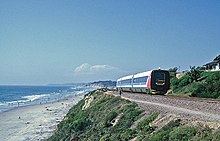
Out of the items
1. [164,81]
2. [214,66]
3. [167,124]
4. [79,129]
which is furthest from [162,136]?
[214,66]

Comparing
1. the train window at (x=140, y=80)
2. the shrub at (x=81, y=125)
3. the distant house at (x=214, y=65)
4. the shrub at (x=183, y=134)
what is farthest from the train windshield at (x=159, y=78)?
the distant house at (x=214, y=65)

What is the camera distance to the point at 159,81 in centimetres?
3331

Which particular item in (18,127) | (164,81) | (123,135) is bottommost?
(18,127)

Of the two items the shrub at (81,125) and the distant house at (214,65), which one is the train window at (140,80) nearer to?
the shrub at (81,125)

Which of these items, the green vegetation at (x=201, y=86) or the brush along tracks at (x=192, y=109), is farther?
the green vegetation at (x=201, y=86)

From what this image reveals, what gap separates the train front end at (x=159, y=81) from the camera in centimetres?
3312

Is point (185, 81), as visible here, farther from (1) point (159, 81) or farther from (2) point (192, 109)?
(2) point (192, 109)

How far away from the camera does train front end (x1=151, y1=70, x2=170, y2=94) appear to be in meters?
33.1

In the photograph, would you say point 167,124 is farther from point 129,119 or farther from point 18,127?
point 18,127

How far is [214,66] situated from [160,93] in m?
37.7

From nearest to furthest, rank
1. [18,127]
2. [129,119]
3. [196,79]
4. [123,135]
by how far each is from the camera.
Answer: [123,135] < [129,119] < [196,79] < [18,127]

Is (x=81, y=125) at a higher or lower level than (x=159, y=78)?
lower

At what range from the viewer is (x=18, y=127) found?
175 feet

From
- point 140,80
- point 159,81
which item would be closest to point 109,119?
point 159,81
